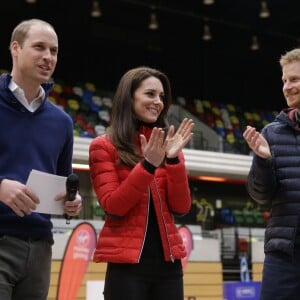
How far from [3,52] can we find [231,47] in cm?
623

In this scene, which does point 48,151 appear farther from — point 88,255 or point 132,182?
point 88,255

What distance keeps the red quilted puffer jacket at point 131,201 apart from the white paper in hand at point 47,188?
0.81 feet

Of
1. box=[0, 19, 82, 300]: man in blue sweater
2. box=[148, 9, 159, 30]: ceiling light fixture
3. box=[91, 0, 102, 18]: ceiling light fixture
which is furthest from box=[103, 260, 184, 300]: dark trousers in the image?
box=[148, 9, 159, 30]: ceiling light fixture

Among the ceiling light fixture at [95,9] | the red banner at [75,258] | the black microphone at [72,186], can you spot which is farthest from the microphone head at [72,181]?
the ceiling light fixture at [95,9]

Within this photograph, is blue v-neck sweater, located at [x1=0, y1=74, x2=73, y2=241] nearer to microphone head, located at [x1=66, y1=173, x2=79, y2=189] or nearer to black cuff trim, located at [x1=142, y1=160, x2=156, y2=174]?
microphone head, located at [x1=66, y1=173, x2=79, y2=189]

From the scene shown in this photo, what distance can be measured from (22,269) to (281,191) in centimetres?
113

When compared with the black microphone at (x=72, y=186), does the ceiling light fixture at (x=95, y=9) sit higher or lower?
higher

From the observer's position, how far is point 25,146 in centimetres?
230

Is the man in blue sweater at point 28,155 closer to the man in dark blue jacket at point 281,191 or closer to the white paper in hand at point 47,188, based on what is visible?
the white paper in hand at point 47,188

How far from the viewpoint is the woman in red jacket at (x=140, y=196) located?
2404mm

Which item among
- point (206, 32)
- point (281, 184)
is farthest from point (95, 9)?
point (281, 184)

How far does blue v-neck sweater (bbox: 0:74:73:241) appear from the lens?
7.39 ft

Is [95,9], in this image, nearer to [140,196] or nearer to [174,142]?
[174,142]

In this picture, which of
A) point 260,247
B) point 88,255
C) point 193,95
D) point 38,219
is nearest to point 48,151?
point 38,219
